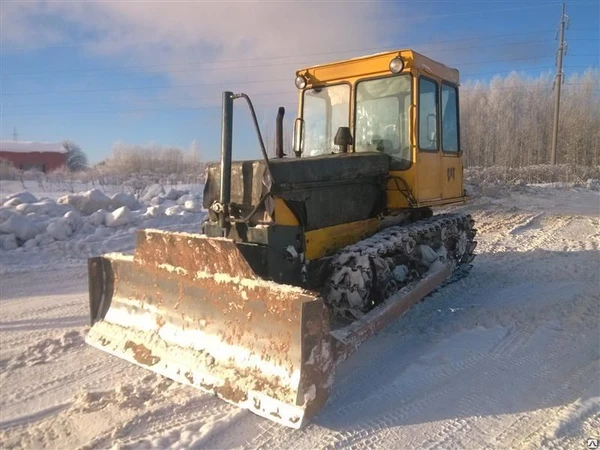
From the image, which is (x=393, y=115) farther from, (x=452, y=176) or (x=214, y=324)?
(x=214, y=324)

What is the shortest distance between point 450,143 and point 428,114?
920 millimetres

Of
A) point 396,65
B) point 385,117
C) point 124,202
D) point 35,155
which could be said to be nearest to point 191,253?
point 385,117

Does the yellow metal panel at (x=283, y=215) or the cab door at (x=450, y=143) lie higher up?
the cab door at (x=450, y=143)

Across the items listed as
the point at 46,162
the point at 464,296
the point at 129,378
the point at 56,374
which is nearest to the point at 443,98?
the point at 464,296

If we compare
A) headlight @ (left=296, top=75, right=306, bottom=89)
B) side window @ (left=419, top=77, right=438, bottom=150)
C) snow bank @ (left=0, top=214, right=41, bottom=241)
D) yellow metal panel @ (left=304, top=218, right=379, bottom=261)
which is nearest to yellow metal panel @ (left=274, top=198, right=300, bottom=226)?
yellow metal panel @ (left=304, top=218, right=379, bottom=261)

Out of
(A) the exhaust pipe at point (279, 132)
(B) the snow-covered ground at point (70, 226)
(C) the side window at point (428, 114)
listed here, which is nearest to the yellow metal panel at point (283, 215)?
(A) the exhaust pipe at point (279, 132)

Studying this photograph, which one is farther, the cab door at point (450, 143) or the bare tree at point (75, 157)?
the bare tree at point (75, 157)

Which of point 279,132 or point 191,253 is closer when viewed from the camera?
point 191,253

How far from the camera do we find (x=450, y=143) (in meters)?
6.23

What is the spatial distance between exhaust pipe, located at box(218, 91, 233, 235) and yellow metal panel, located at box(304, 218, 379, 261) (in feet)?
2.75

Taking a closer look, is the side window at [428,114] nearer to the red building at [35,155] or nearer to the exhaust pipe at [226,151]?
the exhaust pipe at [226,151]

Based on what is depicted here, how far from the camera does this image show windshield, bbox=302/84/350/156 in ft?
Result: 18.5

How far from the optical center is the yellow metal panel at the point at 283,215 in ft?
12.8

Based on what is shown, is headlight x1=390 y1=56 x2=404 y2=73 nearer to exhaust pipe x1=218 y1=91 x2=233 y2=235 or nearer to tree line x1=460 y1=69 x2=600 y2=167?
exhaust pipe x1=218 y1=91 x2=233 y2=235
